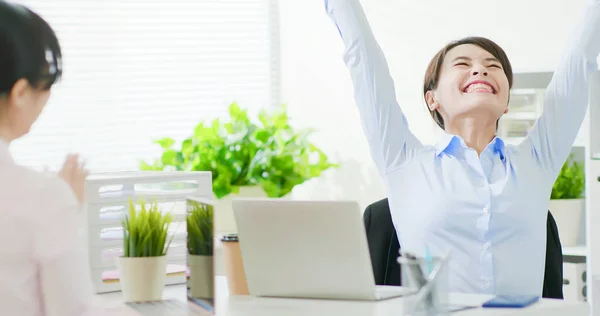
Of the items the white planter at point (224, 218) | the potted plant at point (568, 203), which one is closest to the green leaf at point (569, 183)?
the potted plant at point (568, 203)

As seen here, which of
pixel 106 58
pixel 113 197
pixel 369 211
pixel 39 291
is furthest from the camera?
pixel 106 58

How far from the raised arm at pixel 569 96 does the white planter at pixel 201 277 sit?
0.97m

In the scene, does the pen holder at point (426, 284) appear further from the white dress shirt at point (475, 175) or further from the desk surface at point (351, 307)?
the white dress shirt at point (475, 175)

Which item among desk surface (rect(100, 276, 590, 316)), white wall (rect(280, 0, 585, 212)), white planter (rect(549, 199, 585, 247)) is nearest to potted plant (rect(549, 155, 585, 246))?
white planter (rect(549, 199, 585, 247))

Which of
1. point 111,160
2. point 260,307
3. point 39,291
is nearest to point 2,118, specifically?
point 39,291

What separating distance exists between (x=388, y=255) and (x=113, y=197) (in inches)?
28.7

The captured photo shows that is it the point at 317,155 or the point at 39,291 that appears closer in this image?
the point at 39,291

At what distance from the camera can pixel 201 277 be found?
1.85m

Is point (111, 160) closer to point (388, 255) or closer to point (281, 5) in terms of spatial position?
point (281, 5)

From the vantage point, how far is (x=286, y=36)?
4953 millimetres

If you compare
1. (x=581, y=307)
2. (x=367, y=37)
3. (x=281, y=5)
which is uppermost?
(x=281, y=5)

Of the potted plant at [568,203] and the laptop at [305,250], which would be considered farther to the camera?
the potted plant at [568,203]

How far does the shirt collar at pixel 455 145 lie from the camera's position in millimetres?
2324

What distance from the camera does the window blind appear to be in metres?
4.25
